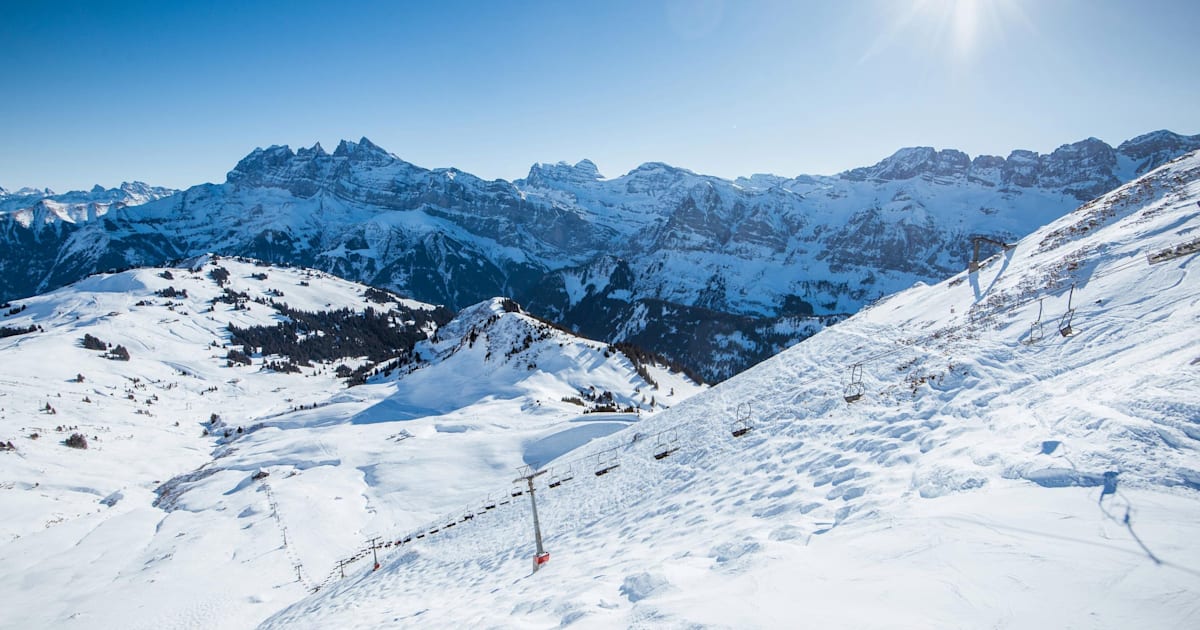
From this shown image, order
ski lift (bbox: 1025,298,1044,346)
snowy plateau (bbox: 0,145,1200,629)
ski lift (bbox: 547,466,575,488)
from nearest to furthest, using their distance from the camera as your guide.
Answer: snowy plateau (bbox: 0,145,1200,629) < ski lift (bbox: 1025,298,1044,346) < ski lift (bbox: 547,466,575,488)

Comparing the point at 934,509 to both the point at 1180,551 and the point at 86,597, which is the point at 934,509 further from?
the point at 86,597

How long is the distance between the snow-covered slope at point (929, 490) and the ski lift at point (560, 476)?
1709mm

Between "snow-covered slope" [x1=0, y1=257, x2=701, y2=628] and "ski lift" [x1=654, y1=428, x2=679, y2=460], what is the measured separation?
26.8 metres

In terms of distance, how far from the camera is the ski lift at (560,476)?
29188mm

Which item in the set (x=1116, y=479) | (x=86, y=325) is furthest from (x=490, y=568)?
(x=86, y=325)

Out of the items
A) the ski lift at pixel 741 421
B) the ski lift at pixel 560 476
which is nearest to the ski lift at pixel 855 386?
the ski lift at pixel 741 421

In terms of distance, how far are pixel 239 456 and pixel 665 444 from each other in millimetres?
75791

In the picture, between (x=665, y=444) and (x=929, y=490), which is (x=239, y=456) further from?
(x=929, y=490)

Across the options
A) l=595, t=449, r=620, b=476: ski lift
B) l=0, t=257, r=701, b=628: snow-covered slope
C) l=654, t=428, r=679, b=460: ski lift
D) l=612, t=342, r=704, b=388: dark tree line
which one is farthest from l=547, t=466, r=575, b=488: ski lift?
l=612, t=342, r=704, b=388: dark tree line

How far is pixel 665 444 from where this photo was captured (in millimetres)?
25500

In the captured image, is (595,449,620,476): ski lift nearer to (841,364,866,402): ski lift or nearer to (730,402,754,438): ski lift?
(730,402,754,438): ski lift

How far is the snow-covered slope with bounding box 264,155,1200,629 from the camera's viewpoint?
652 cm

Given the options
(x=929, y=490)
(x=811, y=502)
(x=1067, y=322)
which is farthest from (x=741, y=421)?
(x=929, y=490)

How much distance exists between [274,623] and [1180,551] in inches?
1422
